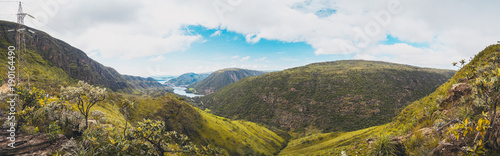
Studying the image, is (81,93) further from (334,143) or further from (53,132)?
(334,143)

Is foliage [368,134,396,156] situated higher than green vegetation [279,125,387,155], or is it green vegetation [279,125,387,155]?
foliage [368,134,396,156]

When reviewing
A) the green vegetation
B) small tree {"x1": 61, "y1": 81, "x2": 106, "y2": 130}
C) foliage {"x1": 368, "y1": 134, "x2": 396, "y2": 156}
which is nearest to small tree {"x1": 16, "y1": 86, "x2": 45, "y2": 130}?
small tree {"x1": 61, "y1": 81, "x2": 106, "y2": 130}

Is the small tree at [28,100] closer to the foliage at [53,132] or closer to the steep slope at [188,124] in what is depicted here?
the foliage at [53,132]

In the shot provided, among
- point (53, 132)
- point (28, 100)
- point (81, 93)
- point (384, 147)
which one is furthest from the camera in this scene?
point (81, 93)

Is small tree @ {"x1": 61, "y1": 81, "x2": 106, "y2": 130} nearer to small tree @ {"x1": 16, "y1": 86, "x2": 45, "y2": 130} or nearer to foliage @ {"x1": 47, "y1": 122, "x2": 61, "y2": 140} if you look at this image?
foliage @ {"x1": 47, "y1": 122, "x2": 61, "y2": 140}

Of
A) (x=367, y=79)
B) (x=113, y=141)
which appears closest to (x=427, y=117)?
(x=113, y=141)

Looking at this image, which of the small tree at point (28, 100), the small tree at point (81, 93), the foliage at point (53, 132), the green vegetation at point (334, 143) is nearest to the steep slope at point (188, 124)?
the green vegetation at point (334, 143)

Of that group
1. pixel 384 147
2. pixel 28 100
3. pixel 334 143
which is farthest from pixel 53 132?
pixel 334 143

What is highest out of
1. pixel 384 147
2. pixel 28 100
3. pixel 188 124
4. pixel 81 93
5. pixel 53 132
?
pixel 81 93

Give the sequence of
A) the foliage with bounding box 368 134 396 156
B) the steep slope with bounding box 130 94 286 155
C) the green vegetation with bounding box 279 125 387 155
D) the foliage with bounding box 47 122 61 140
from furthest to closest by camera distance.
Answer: the steep slope with bounding box 130 94 286 155, the green vegetation with bounding box 279 125 387 155, the foliage with bounding box 368 134 396 156, the foliage with bounding box 47 122 61 140

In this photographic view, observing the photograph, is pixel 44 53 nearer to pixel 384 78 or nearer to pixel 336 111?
pixel 336 111

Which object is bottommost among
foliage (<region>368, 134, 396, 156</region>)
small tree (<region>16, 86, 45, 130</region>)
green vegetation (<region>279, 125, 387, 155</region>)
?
green vegetation (<region>279, 125, 387, 155</region>)
